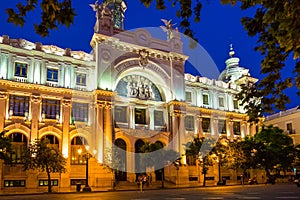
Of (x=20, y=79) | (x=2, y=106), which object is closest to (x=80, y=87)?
(x=20, y=79)

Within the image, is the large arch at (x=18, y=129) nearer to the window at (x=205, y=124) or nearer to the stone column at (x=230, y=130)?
the window at (x=205, y=124)

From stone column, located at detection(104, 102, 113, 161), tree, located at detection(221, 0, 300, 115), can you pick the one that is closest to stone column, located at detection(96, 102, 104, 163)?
stone column, located at detection(104, 102, 113, 161)

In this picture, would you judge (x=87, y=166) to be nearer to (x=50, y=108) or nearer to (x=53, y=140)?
(x=53, y=140)

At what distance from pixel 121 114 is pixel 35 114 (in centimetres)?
1151

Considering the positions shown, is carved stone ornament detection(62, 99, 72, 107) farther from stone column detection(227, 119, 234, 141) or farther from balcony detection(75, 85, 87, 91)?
stone column detection(227, 119, 234, 141)

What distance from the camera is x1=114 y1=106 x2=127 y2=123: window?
153 feet

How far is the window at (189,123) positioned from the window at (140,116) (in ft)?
24.0

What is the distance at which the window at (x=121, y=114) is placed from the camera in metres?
46.7

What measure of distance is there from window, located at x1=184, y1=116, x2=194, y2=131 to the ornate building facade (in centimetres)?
15

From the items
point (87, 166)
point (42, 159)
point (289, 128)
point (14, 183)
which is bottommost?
point (14, 183)

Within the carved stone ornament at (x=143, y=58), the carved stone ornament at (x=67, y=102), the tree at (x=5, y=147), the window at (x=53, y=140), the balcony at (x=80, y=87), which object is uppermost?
the carved stone ornament at (x=143, y=58)

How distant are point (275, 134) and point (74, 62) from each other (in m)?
30.2

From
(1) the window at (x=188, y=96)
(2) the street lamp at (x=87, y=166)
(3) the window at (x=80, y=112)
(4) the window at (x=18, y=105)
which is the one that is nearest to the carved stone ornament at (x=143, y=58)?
(1) the window at (x=188, y=96)

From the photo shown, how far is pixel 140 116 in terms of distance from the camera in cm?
4897
